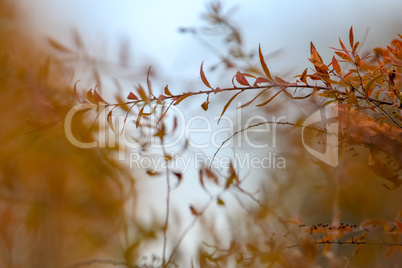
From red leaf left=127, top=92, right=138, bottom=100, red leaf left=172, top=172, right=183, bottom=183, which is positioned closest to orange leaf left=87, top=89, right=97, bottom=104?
red leaf left=127, top=92, right=138, bottom=100

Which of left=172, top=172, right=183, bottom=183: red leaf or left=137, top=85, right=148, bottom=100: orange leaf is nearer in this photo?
left=137, top=85, right=148, bottom=100: orange leaf

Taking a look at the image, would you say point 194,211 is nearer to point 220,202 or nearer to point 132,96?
point 220,202

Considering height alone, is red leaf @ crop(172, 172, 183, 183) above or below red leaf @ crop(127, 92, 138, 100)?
below

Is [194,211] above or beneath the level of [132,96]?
beneath

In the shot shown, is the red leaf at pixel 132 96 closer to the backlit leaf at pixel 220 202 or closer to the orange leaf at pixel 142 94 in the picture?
the orange leaf at pixel 142 94

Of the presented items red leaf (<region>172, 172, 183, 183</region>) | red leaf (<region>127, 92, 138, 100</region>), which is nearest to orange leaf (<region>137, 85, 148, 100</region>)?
red leaf (<region>127, 92, 138, 100</region>)

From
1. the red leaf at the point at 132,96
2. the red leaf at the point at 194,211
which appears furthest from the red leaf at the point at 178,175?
the red leaf at the point at 132,96

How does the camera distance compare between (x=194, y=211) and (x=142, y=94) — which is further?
(x=194, y=211)

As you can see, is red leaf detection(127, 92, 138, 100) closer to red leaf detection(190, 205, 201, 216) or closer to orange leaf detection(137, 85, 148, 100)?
orange leaf detection(137, 85, 148, 100)

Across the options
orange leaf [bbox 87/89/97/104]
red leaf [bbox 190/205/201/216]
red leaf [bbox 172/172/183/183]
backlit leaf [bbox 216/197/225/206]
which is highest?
orange leaf [bbox 87/89/97/104]

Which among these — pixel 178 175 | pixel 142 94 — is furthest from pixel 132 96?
pixel 178 175

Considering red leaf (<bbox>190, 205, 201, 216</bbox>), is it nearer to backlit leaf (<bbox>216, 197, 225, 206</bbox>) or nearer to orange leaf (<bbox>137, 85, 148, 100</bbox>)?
backlit leaf (<bbox>216, 197, 225, 206</bbox>)

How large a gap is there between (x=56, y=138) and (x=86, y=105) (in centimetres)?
51

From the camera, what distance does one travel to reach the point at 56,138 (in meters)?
0.88
